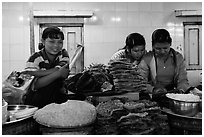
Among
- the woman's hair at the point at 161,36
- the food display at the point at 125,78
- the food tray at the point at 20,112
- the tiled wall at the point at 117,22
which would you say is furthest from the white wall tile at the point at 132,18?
the food tray at the point at 20,112

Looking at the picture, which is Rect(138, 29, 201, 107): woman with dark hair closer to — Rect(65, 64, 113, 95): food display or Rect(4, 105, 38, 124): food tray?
Rect(65, 64, 113, 95): food display

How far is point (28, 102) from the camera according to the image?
157 cm

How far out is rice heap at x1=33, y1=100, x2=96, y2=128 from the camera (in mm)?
985

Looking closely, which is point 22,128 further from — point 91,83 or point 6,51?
point 6,51

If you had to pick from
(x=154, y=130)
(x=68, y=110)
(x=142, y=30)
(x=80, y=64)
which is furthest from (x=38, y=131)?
(x=142, y=30)

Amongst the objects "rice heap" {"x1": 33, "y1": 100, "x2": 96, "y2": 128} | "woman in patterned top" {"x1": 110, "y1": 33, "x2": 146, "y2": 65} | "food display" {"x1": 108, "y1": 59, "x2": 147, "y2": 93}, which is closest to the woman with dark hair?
"woman in patterned top" {"x1": 110, "y1": 33, "x2": 146, "y2": 65}

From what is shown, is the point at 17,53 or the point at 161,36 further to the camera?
the point at 17,53

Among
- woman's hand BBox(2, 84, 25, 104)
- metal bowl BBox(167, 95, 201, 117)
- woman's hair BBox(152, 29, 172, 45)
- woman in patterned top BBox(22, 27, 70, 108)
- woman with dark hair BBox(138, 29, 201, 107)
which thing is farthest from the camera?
woman with dark hair BBox(138, 29, 201, 107)

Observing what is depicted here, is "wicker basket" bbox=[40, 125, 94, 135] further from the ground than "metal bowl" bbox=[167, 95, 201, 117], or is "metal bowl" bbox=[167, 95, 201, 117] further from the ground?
"metal bowl" bbox=[167, 95, 201, 117]

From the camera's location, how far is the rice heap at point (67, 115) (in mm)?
985

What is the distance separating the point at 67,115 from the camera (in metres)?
1.01

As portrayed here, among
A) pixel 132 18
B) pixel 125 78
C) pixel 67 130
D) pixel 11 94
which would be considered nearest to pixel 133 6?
pixel 132 18

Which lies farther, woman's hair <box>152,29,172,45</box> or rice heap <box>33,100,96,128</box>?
woman's hair <box>152,29,172,45</box>

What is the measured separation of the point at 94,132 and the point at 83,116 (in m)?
0.08
